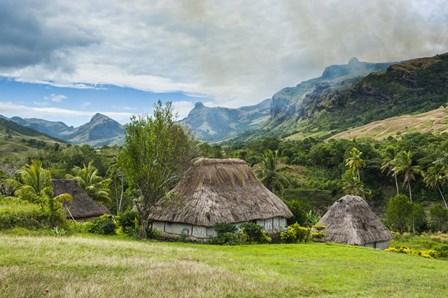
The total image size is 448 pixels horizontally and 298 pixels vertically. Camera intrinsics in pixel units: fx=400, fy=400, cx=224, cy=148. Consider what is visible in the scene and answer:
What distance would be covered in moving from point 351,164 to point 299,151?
26.7 metres

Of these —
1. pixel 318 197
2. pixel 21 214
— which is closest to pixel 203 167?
pixel 21 214

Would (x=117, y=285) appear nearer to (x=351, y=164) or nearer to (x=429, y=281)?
(x=429, y=281)

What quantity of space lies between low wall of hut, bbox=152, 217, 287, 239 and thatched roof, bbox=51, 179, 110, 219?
13735 millimetres

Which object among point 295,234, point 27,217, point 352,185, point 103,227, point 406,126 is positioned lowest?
point 103,227

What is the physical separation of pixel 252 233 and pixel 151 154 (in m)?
9.32

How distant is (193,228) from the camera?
29.4 m

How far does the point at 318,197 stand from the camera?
6750cm

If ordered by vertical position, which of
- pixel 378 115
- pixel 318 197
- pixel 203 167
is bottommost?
pixel 318 197

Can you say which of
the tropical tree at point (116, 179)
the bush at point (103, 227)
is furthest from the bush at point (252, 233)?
the tropical tree at point (116, 179)

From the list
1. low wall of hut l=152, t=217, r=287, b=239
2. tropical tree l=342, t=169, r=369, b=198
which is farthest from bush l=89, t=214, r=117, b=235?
tropical tree l=342, t=169, r=369, b=198

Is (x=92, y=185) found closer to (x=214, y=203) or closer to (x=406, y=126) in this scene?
(x=214, y=203)

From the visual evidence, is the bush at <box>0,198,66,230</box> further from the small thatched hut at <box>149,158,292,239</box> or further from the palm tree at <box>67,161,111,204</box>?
the palm tree at <box>67,161,111,204</box>

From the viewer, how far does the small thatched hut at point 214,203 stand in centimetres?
2930

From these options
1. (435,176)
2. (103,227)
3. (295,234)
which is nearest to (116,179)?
(103,227)
